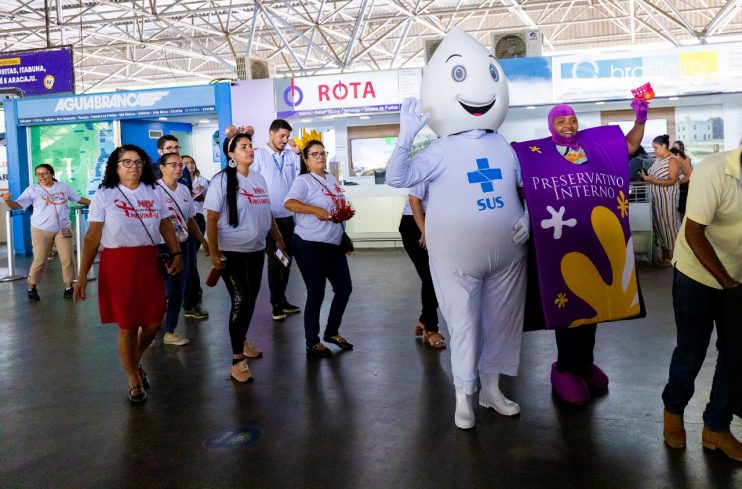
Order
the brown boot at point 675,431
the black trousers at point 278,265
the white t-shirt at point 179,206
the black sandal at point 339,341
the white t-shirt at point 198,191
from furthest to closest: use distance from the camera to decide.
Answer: the white t-shirt at point 198,191
the black trousers at point 278,265
the white t-shirt at point 179,206
the black sandal at point 339,341
the brown boot at point 675,431

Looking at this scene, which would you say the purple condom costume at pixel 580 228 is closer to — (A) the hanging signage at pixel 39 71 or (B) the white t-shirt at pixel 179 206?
(B) the white t-shirt at pixel 179 206

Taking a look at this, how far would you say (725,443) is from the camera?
311cm

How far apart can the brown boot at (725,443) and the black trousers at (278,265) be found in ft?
13.6

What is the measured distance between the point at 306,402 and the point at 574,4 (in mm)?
18137

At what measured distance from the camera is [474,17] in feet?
66.1

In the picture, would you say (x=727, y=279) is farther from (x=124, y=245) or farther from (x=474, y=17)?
(x=474, y=17)

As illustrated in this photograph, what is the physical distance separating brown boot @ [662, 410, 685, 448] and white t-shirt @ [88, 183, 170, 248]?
2962mm

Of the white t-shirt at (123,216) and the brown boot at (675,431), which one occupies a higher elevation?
the white t-shirt at (123,216)

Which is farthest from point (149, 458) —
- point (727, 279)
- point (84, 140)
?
point (84, 140)

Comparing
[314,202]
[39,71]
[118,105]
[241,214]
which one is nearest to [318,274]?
[314,202]

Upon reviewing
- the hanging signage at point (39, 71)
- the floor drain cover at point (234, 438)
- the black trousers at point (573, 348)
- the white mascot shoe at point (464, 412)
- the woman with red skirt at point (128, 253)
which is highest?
the hanging signage at point (39, 71)

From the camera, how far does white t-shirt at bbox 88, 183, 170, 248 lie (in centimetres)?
420

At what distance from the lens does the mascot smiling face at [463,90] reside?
3.65 meters

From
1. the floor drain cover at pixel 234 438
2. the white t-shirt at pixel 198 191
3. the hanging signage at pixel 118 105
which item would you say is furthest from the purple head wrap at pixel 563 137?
the hanging signage at pixel 118 105
